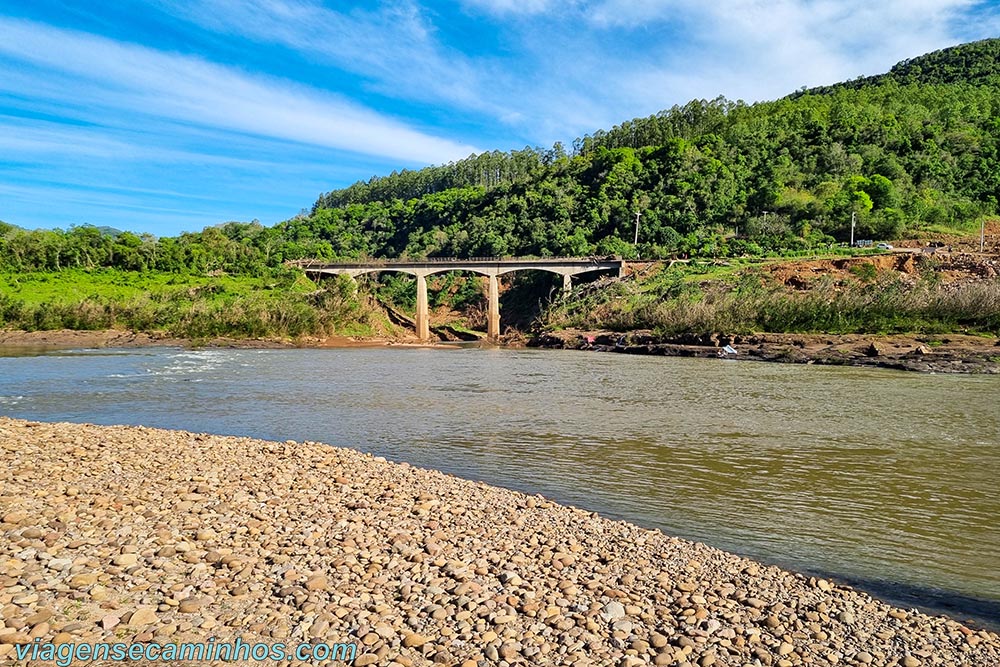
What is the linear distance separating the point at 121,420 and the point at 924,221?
91.8 m

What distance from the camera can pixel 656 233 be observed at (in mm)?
88625

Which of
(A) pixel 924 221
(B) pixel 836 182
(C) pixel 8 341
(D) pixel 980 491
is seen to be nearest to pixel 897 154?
(B) pixel 836 182

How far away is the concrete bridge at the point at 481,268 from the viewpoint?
74.3 meters

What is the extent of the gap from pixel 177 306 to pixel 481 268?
33.8 m

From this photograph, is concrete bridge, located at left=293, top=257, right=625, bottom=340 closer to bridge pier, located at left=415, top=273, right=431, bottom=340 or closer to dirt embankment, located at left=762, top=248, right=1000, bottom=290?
bridge pier, located at left=415, top=273, right=431, bottom=340

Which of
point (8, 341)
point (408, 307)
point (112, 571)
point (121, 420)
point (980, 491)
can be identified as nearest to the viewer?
point (112, 571)

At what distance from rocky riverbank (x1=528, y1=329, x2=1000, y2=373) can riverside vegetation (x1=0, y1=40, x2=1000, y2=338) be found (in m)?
1.82

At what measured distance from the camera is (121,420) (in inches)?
739

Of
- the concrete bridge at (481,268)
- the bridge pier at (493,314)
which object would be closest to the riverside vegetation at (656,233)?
the concrete bridge at (481,268)

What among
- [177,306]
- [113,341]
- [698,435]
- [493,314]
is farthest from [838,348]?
[113,341]

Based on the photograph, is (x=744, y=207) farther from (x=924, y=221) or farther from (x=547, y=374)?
(x=547, y=374)

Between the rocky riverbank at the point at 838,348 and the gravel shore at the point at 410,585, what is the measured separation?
30.9m

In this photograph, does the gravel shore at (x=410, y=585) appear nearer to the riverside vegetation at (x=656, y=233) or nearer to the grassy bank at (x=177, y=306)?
the riverside vegetation at (x=656, y=233)

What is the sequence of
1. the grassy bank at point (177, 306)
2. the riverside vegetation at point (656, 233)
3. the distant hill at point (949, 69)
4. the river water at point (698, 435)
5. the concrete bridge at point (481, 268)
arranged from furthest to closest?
1. the distant hill at point (949, 69)
2. the concrete bridge at point (481, 268)
3. the grassy bank at point (177, 306)
4. the riverside vegetation at point (656, 233)
5. the river water at point (698, 435)
